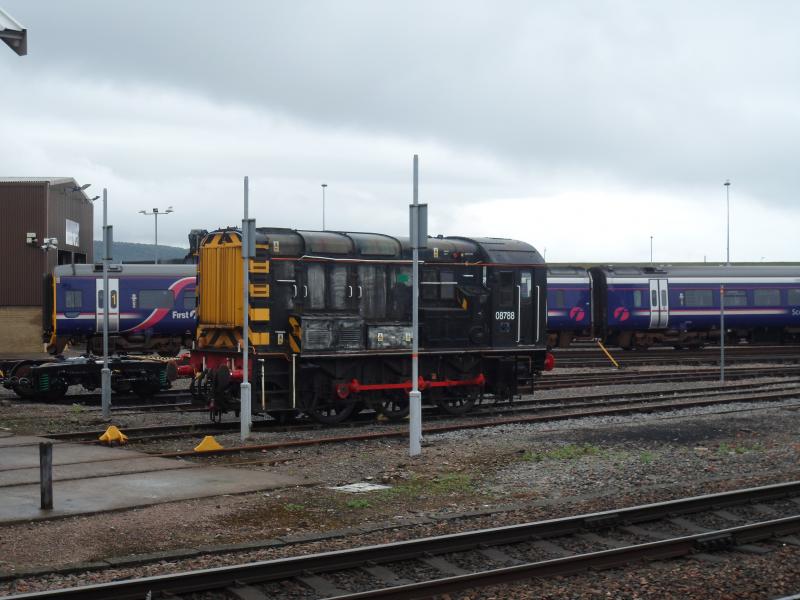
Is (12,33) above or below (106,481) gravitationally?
above

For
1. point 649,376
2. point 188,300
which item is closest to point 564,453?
point 649,376

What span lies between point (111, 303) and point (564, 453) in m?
25.6

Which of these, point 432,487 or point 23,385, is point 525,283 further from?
point 23,385

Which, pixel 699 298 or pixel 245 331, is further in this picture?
pixel 699 298

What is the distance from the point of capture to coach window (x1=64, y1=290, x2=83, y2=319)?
36094 millimetres

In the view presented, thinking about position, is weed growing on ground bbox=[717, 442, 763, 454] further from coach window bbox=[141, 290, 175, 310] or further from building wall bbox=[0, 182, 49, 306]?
building wall bbox=[0, 182, 49, 306]

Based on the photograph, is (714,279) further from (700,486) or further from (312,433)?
(700,486)

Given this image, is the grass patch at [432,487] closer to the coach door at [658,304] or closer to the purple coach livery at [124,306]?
the purple coach livery at [124,306]

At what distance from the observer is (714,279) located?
1655 inches

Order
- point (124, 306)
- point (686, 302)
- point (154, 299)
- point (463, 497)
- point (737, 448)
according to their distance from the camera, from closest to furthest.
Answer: point (463, 497)
point (737, 448)
point (124, 306)
point (154, 299)
point (686, 302)

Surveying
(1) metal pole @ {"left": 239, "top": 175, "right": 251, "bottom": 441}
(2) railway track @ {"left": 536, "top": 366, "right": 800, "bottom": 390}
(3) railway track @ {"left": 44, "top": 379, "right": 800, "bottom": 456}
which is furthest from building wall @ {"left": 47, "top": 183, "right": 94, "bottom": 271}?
(1) metal pole @ {"left": 239, "top": 175, "right": 251, "bottom": 441}

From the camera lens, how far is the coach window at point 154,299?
37188 mm

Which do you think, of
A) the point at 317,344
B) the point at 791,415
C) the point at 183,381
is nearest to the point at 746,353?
the point at 791,415

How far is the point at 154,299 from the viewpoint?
123 ft
